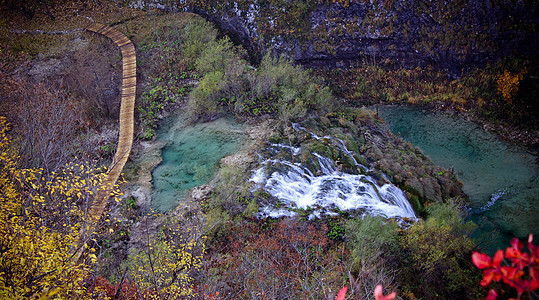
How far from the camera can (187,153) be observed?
21.5m

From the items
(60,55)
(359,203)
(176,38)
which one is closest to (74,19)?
(60,55)

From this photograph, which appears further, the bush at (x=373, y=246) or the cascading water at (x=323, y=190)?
the cascading water at (x=323, y=190)

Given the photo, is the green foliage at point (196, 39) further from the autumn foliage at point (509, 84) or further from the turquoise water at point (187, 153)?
the autumn foliage at point (509, 84)

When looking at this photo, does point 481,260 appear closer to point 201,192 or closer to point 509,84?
point 201,192

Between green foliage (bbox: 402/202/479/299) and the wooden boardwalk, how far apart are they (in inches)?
519

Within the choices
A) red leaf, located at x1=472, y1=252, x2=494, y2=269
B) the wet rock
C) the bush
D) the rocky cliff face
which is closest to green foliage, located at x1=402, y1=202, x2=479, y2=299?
the bush

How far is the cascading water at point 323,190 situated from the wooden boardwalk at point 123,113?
7.96 meters

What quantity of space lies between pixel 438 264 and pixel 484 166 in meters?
15.4

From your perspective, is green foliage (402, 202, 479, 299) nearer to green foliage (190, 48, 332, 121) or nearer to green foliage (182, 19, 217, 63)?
green foliage (190, 48, 332, 121)

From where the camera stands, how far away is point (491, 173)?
24.1 metres

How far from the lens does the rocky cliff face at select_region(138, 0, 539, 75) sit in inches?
1211

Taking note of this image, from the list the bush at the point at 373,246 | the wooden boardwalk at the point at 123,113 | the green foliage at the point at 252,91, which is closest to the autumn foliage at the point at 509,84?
the green foliage at the point at 252,91

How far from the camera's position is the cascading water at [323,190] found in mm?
17703

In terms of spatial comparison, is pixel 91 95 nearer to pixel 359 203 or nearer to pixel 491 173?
pixel 359 203
